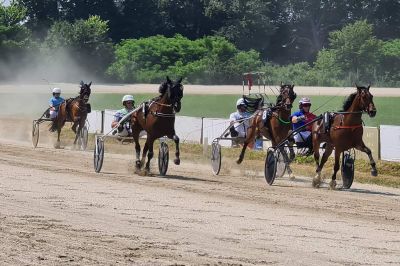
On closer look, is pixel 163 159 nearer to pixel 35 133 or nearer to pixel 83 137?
pixel 83 137

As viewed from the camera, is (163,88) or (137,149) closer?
(163,88)

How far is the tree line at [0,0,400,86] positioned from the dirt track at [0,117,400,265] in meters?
42.8

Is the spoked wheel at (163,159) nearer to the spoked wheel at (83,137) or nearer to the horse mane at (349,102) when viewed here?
the horse mane at (349,102)

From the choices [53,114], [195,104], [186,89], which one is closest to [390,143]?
[53,114]

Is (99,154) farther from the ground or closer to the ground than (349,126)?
closer to the ground

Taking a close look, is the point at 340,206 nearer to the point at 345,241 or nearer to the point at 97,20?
the point at 345,241

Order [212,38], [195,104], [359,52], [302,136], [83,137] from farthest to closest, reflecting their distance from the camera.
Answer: [212,38], [359,52], [195,104], [83,137], [302,136]

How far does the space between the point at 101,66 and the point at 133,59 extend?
2.23 m

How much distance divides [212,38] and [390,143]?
44.9 metres

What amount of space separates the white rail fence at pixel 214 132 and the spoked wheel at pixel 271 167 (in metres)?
5.20

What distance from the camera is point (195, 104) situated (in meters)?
53.8

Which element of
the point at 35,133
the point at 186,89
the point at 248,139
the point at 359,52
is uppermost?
the point at 359,52

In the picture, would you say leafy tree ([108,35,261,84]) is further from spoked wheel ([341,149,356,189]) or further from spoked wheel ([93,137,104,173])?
spoked wheel ([341,149,356,189])

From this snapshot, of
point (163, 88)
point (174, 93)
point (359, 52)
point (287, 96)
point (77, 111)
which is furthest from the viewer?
point (359, 52)
